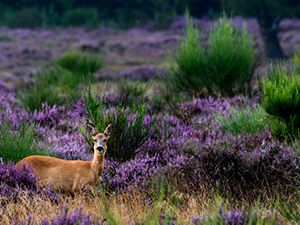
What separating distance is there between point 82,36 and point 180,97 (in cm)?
2845

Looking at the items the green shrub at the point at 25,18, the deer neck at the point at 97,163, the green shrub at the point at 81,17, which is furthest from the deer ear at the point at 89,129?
the green shrub at the point at 81,17

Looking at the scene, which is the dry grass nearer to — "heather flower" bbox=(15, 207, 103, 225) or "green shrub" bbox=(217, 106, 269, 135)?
"heather flower" bbox=(15, 207, 103, 225)

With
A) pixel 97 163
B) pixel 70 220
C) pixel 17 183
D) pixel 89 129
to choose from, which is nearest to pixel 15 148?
pixel 89 129

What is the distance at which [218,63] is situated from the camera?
13.2 meters

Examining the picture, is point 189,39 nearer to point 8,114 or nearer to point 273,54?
point 8,114

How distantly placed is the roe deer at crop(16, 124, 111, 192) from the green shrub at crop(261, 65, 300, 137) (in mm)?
2487

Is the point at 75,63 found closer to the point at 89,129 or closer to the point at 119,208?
the point at 89,129

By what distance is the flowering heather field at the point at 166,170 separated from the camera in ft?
18.1

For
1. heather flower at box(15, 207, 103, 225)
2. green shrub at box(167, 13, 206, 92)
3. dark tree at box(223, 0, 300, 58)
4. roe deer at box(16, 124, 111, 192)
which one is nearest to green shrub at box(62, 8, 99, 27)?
dark tree at box(223, 0, 300, 58)

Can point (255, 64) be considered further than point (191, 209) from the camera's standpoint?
Yes

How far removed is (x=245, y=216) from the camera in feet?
16.9

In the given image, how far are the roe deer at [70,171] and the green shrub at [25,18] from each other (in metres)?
37.3

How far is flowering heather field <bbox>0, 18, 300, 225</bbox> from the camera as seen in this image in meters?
5.50

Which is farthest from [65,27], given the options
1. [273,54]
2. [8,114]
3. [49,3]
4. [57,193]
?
[57,193]
